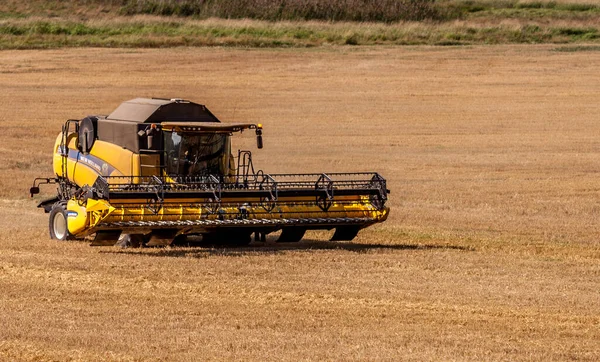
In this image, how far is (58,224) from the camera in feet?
60.2

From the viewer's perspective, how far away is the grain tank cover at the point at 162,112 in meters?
18.5

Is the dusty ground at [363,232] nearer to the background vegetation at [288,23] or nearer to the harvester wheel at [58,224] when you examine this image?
the harvester wheel at [58,224]

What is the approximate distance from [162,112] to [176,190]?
75.4 inches

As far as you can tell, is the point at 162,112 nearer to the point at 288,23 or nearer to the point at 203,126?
the point at 203,126

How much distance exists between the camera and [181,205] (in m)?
16.6

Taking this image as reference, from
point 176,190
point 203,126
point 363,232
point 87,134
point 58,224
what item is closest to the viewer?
point 176,190

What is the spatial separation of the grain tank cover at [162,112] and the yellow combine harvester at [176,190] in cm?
2

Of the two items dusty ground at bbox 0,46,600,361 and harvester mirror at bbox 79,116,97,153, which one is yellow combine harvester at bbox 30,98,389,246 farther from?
dusty ground at bbox 0,46,600,361

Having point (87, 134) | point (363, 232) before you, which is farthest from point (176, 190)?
point (363, 232)

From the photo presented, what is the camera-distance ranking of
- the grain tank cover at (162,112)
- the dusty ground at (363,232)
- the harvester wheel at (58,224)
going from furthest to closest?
the grain tank cover at (162,112), the harvester wheel at (58,224), the dusty ground at (363,232)

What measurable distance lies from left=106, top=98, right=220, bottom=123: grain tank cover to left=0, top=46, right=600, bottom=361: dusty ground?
2.29 metres

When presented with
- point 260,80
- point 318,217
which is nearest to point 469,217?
point 318,217

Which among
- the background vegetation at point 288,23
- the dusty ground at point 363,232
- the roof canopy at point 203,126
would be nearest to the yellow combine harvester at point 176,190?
the roof canopy at point 203,126

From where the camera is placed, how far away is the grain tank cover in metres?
18.5
